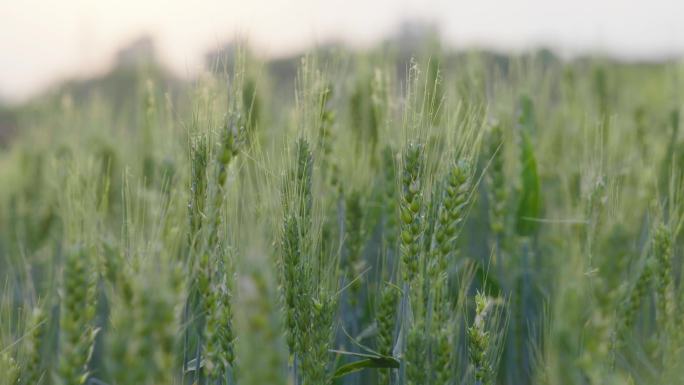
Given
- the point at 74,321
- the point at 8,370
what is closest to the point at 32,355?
the point at 8,370

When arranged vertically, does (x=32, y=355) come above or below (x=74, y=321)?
below

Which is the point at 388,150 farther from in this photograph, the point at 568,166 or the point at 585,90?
the point at 585,90

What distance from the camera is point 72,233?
1.42m

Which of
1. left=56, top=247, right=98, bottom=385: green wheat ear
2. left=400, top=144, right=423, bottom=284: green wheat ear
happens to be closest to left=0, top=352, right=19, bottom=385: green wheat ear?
left=56, top=247, right=98, bottom=385: green wheat ear

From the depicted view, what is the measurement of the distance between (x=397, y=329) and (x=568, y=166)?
1.42m

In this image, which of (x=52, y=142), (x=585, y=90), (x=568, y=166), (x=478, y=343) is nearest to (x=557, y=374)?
(x=478, y=343)

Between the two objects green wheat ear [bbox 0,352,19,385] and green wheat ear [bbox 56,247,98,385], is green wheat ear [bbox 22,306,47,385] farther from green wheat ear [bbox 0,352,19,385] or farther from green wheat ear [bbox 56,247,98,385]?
green wheat ear [bbox 56,247,98,385]

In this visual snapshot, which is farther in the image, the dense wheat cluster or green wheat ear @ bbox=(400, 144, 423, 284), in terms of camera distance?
green wheat ear @ bbox=(400, 144, 423, 284)

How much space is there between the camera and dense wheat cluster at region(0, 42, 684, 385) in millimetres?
1238

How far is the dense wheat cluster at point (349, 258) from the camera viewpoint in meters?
1.24

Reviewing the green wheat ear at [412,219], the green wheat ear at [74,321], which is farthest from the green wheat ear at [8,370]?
the green wheat ear at [412,219]

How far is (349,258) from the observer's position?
2229mm

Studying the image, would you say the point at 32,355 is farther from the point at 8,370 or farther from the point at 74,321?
the point at 74,321

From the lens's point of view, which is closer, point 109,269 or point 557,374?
point 557,374
